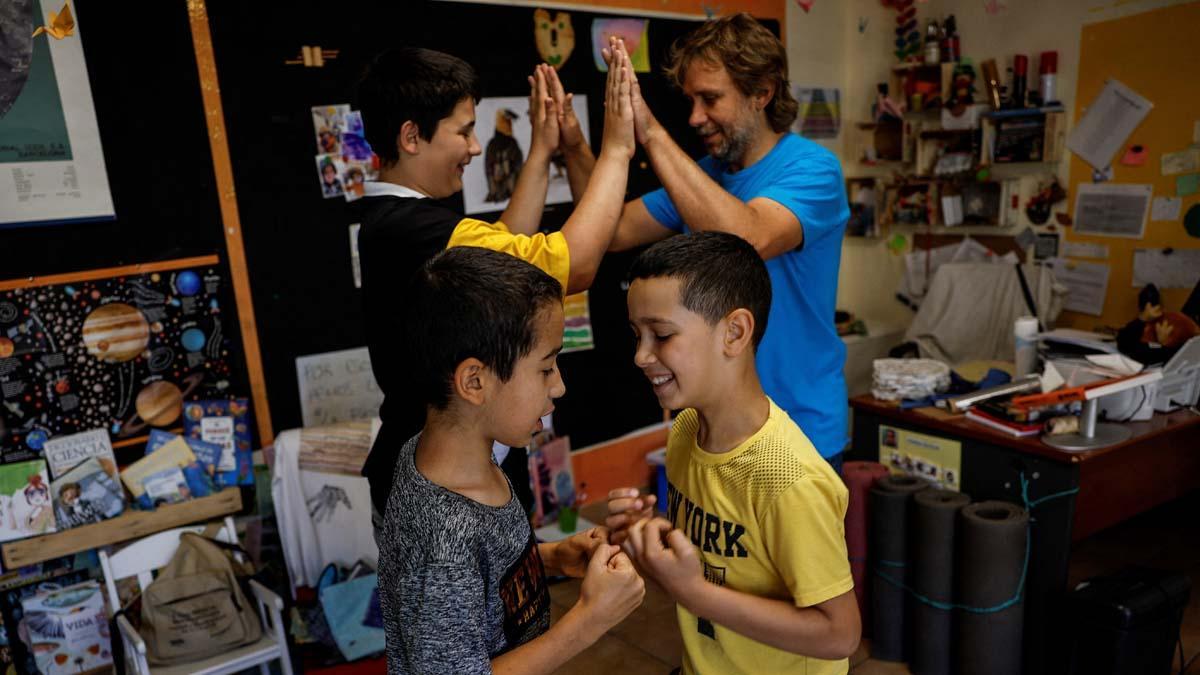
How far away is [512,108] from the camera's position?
325 cm

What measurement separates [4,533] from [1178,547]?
4.15 meters

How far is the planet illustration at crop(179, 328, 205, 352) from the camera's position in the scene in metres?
2.58

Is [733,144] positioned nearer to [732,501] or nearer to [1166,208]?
[732,501]

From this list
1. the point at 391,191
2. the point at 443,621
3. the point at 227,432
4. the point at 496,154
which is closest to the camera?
the point at 443,621

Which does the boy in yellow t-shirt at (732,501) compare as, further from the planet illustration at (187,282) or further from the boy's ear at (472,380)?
the planet illustration at (187,282)

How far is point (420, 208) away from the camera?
1.31 metres

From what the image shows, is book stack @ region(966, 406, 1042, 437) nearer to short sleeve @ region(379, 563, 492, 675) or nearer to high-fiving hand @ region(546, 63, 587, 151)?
high-fiving hand @ region(546, 63, 587, 151)

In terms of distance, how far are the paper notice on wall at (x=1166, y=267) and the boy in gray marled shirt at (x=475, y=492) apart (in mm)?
3488

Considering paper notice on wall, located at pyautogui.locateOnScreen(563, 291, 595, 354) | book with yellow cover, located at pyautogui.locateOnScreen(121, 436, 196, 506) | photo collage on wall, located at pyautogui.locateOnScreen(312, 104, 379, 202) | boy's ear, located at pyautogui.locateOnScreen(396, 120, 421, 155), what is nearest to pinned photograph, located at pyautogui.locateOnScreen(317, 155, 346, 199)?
photo collage on wall, located at pyautogui.locateOnScreen(312, 104, 379, 202)

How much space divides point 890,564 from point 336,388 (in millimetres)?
1986

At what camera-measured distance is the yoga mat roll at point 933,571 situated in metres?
2.25

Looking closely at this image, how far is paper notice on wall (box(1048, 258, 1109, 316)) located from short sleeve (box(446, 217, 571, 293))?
3385mm

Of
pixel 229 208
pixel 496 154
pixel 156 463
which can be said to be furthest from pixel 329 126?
pixel 156 463

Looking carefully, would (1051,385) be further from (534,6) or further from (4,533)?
(4,533)
